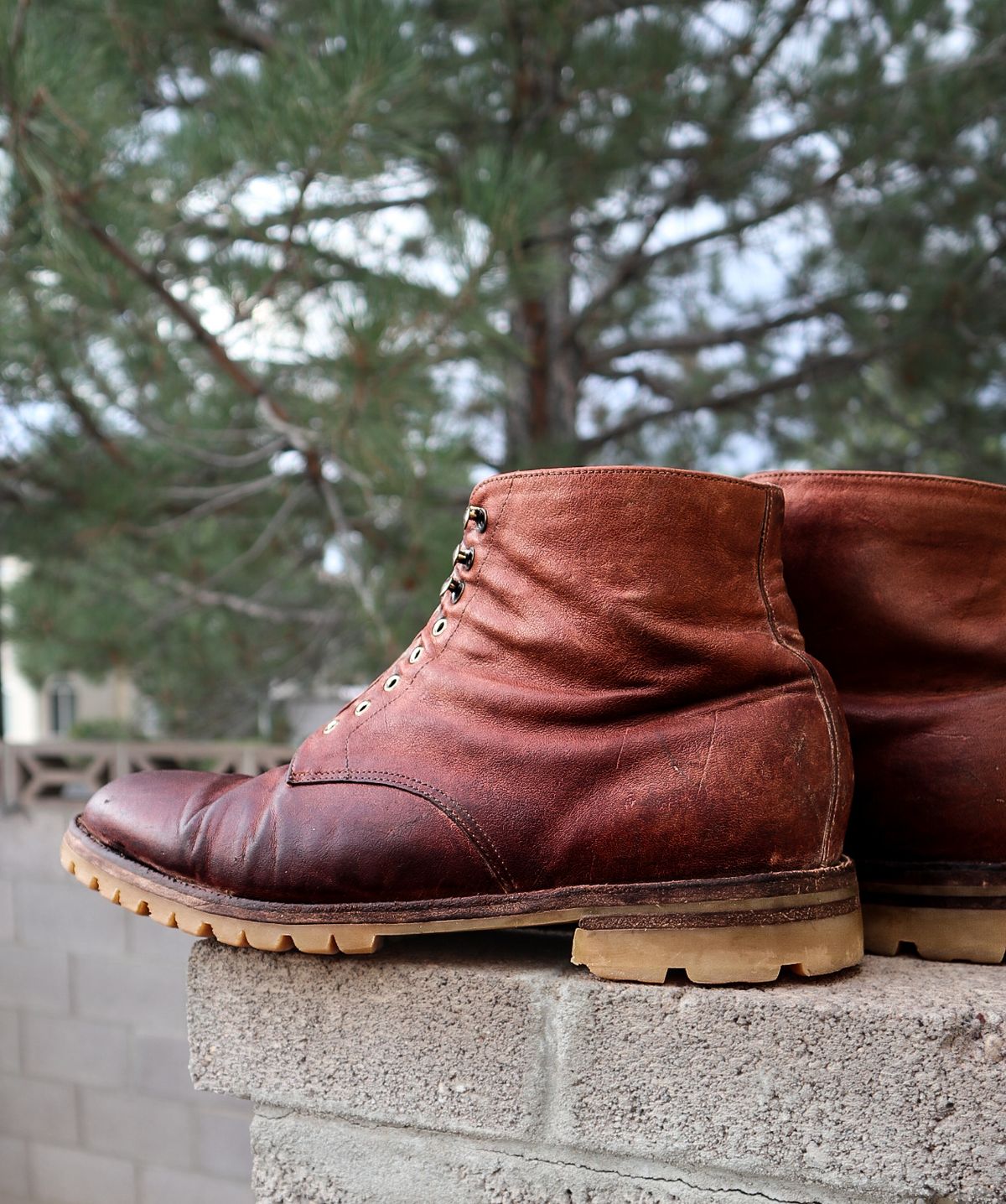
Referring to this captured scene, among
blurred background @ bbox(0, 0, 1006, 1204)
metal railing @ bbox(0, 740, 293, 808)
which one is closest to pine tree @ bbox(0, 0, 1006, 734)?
blurred background @ bbox(0, 0, 1006, 1204)

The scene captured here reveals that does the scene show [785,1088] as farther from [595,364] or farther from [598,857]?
[595,364]

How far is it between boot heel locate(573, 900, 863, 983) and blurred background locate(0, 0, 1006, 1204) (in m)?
1.20

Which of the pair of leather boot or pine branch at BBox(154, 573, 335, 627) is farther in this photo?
pine branch at BBox(154, 573, 335, 627)

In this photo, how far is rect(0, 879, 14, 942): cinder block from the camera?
9.23ft

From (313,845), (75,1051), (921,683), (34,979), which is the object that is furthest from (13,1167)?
(921,683)

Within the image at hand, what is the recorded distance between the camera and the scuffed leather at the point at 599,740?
0.73 meters

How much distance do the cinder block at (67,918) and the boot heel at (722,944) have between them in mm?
2255

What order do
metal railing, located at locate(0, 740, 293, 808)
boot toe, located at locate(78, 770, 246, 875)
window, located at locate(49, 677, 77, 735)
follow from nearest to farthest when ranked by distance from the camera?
boot toe, located at locate(78, 770, 246, 875)
metal railing, located at locate(0, 740, 293, 808)
window, located at locate(49, 677, 77, 735)

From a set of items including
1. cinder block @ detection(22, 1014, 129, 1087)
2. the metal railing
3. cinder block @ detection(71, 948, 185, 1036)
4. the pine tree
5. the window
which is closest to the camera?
the pine tree

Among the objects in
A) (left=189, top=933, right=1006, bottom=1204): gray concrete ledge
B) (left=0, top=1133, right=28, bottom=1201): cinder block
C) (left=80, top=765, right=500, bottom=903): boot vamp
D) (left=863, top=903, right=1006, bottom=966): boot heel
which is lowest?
(left=0, top=1133, right=28, bottom=1201): cinder block

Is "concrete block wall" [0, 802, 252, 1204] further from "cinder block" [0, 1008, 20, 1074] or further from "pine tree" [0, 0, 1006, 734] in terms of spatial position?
"pine tree" [0, 0, 1006, 734]

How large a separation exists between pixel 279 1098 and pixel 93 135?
1427mm

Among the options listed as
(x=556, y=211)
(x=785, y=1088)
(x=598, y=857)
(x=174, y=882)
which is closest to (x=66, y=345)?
(x=556, y=211)

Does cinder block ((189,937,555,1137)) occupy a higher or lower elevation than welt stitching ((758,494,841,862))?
lower
